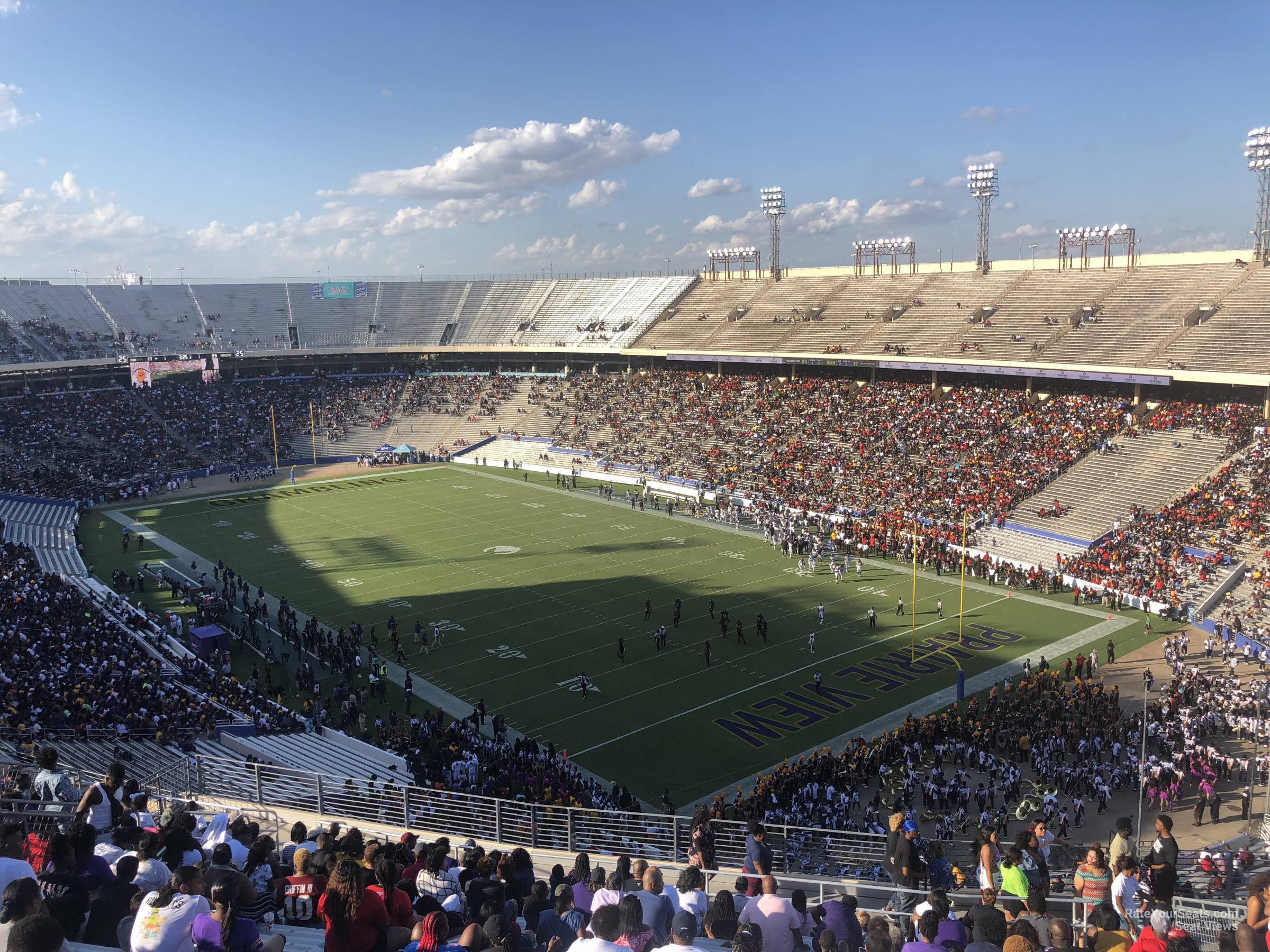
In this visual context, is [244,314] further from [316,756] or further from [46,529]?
[316,756]

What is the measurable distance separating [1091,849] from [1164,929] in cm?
157

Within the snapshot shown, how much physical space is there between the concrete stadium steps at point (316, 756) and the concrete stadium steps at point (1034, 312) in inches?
1687

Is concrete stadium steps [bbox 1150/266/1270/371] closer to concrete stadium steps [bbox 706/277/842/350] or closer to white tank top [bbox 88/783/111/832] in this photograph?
concrete stadium steps [bbox 706/277/842/350]

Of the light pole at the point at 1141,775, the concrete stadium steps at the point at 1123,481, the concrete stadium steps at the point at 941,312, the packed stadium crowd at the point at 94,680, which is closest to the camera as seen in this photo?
the light pole at the point at 1141,775

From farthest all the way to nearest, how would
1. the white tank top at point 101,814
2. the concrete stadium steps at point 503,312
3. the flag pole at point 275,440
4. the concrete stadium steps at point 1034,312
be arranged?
the concrete stadium steps at point 503,312 < the flag pole at point 275,440 < the concrete stadium steps at point 1034,312 < the white tank top at point 101,814

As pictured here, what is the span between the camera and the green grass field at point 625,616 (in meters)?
24.5

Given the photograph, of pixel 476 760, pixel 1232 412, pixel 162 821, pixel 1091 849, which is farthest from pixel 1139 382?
pixel 162 821

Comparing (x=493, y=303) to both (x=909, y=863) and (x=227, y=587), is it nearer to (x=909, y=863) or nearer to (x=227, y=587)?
(x=227, y=587)

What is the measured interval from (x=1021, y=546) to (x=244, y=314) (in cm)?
7527

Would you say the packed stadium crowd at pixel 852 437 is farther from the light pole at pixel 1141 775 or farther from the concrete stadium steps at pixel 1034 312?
the light pole at pixel 1141 775

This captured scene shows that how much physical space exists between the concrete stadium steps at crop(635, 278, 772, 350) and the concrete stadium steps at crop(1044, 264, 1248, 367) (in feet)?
88.7

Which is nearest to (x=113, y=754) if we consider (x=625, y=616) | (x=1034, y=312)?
(x=625, y=616)

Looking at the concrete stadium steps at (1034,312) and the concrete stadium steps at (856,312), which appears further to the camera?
the concrete stadium steps at (856,312)

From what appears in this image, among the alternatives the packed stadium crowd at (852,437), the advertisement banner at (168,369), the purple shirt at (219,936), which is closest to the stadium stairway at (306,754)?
the purple shirt at (219,936)
